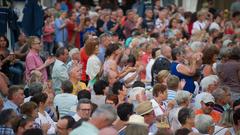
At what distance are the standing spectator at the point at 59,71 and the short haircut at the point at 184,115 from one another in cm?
428

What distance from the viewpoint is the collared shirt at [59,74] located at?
58.1 feet

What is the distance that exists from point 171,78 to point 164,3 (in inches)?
751

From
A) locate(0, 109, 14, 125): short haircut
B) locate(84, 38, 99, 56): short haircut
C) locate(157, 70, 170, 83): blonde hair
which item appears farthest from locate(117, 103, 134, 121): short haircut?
locate(84, 38, 99, 56): short haircut

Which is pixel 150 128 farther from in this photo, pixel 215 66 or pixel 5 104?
pixel 215 66

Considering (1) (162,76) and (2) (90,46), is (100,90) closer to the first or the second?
(1) (162,76)

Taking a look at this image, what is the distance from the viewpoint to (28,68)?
18609mm

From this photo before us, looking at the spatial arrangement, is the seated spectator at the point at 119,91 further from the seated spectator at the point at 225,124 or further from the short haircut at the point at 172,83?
the seated spectator at the point at 225,124

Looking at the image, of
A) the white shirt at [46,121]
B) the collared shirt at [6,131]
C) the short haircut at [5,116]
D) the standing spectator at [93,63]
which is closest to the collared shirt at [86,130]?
the collared shirt at [6,131]

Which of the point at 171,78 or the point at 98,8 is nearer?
the point at 171,78

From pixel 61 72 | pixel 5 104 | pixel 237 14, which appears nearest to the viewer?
pixel 5 104

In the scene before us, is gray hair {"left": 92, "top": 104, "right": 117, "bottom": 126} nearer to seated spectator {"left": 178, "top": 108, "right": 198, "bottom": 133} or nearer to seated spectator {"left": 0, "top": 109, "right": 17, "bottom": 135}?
seated spectator {"left": 0, "top": 109, "right": 17, "bottom": 135}

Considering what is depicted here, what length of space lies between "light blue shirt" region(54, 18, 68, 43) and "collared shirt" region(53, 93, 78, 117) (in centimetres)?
1217

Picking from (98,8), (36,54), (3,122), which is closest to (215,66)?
(36,54)

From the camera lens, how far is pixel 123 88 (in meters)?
16.1
